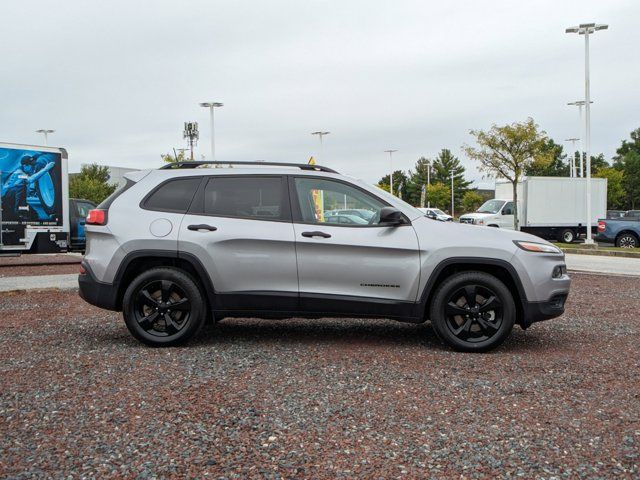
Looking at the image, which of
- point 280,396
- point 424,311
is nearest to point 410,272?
point 424,311

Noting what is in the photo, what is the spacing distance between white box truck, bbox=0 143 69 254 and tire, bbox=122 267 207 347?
10.5 meters

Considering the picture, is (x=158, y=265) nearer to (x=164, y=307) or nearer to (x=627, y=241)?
(x=164, y=307)

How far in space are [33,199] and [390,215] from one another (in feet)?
39.6

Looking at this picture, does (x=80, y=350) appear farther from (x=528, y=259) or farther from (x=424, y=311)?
(x=528, y=259)

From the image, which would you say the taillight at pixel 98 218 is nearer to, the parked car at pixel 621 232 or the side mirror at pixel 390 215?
the side mirror at pixel 390 215

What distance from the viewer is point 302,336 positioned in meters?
6.62

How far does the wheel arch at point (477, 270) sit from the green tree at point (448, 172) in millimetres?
100483

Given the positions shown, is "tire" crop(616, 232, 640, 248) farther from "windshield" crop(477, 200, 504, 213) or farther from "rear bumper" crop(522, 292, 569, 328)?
"rear bumper" crop(522, 292, 569, 328)

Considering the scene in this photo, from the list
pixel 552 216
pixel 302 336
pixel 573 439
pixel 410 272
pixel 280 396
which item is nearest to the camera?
pixel 573 439

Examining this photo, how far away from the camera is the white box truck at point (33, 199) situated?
48.9 feet

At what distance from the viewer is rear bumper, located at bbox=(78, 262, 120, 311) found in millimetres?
5945

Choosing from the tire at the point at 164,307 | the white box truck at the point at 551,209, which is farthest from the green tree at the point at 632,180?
the tire at the point at 164,307

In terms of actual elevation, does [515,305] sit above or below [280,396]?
above

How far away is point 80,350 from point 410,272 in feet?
9.94
